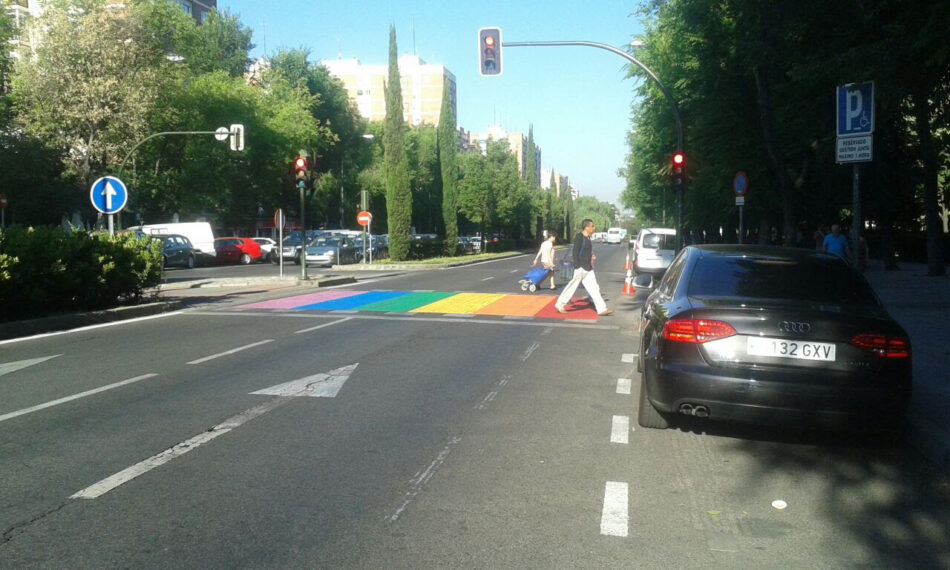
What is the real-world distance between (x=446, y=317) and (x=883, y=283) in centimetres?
1433

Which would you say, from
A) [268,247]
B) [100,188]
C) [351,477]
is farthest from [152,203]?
[351,477]

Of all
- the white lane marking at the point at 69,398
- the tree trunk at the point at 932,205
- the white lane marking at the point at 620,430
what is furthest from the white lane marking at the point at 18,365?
the tree trunk at the point at 932,205

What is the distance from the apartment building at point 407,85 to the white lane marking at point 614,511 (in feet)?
471

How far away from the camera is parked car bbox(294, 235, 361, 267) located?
42.6m

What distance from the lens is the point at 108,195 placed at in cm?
1705

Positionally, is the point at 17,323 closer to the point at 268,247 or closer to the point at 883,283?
the point at 883,283

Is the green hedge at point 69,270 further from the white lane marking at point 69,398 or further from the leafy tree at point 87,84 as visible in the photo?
the leafy tree at point 87,84

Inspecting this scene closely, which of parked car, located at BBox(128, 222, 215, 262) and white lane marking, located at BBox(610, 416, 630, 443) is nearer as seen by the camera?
white lane marking, located at BBox(610, 416, 630, 443)

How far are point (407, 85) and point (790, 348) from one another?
15365 cm

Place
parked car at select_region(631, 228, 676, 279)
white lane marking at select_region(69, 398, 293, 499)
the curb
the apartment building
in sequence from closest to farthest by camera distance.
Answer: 1. white lane marking at select_region(69, 398, 293, 499)
2. the curb
3. parked car at select_region(631, 228, 676, 279)
4. the apartment building

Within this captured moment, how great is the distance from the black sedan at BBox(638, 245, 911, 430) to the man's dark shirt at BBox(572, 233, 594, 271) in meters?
9.31

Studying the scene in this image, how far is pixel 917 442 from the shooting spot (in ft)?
20.7

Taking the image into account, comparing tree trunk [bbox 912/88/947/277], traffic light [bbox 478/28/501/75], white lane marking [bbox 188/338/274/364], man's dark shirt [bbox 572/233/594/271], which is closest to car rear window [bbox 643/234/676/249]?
tree trunk [bbox 912/88/947/277]

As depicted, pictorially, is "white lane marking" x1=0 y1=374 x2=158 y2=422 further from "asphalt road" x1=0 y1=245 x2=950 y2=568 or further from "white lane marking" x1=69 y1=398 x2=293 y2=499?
"white lane marking" x1=69 y1=398 x2=293 y2=499
